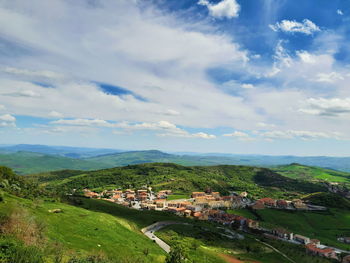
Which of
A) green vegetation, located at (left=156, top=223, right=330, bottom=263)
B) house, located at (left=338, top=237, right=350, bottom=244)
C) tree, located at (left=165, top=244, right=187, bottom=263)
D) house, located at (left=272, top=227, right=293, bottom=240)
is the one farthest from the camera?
house, located at (left=338, top=237, right=350, bottom=244)

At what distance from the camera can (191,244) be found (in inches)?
2894

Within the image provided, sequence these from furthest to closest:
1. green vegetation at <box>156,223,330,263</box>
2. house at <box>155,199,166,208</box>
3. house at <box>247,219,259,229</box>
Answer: house at <box>155,199,166,208</box>
house at <box>247,219,259,229</box>
green vegetation at <box>156,223,330,263</box>

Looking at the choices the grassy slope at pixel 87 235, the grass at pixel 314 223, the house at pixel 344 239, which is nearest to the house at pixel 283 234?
the grass at pixel 314 223

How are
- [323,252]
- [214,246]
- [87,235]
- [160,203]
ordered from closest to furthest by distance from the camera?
[87,235] < [214,246] < [323,252] < [160,203]

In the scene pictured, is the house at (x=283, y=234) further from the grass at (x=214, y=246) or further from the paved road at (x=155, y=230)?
the paved road at (x=155, y=230)

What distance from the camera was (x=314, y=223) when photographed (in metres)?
177

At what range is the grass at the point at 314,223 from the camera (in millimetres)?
153750

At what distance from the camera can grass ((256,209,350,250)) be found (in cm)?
15375

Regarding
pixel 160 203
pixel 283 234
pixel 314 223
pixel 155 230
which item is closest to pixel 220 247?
pixel 155 230

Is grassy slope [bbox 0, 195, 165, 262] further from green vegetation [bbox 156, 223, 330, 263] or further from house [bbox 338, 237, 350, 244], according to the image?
house [bbox 338, 237, 350, 244]

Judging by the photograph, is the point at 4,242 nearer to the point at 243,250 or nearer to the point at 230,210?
the point at 243,250

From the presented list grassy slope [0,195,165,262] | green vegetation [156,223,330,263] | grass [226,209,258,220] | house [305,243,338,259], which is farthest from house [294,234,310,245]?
grassy slope [0,195,165,262]

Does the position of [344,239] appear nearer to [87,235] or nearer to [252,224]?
[252,224]

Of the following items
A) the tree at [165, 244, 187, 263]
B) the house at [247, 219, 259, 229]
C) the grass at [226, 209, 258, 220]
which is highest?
the tree at [165, 244, 187, 263]
